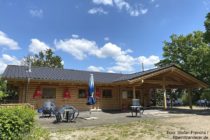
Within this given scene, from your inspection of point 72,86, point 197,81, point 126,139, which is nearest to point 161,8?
point 197,81

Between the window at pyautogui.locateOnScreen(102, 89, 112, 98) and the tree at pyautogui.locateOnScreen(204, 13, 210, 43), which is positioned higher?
the tree at pyautogui.locateOnScreen(204, 13, 210, 43)

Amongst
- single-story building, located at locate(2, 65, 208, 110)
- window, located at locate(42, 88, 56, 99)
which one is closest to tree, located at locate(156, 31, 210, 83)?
single-story building, located at locate(2, 65, 208, 110)

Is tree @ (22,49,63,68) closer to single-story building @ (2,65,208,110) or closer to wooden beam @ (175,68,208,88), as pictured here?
single-story building @ (2,65,208,110)

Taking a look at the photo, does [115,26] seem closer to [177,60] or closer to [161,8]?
[161,8]

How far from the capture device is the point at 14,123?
4.82 meters

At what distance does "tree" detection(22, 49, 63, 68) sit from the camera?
44.4 m

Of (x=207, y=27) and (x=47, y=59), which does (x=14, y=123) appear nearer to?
(x=207, y=27)

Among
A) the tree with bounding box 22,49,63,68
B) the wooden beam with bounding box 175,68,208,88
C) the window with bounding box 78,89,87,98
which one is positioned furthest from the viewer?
the tree with bounding box 22,49,63,68

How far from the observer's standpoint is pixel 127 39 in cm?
2195

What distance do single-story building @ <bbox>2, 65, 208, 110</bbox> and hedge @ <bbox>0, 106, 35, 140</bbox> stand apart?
30.7 feet

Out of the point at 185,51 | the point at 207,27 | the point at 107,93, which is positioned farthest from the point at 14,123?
the point at 185,51

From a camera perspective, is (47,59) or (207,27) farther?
(47,59)

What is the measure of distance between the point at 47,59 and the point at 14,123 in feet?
137

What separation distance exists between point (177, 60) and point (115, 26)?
16.2 meters
